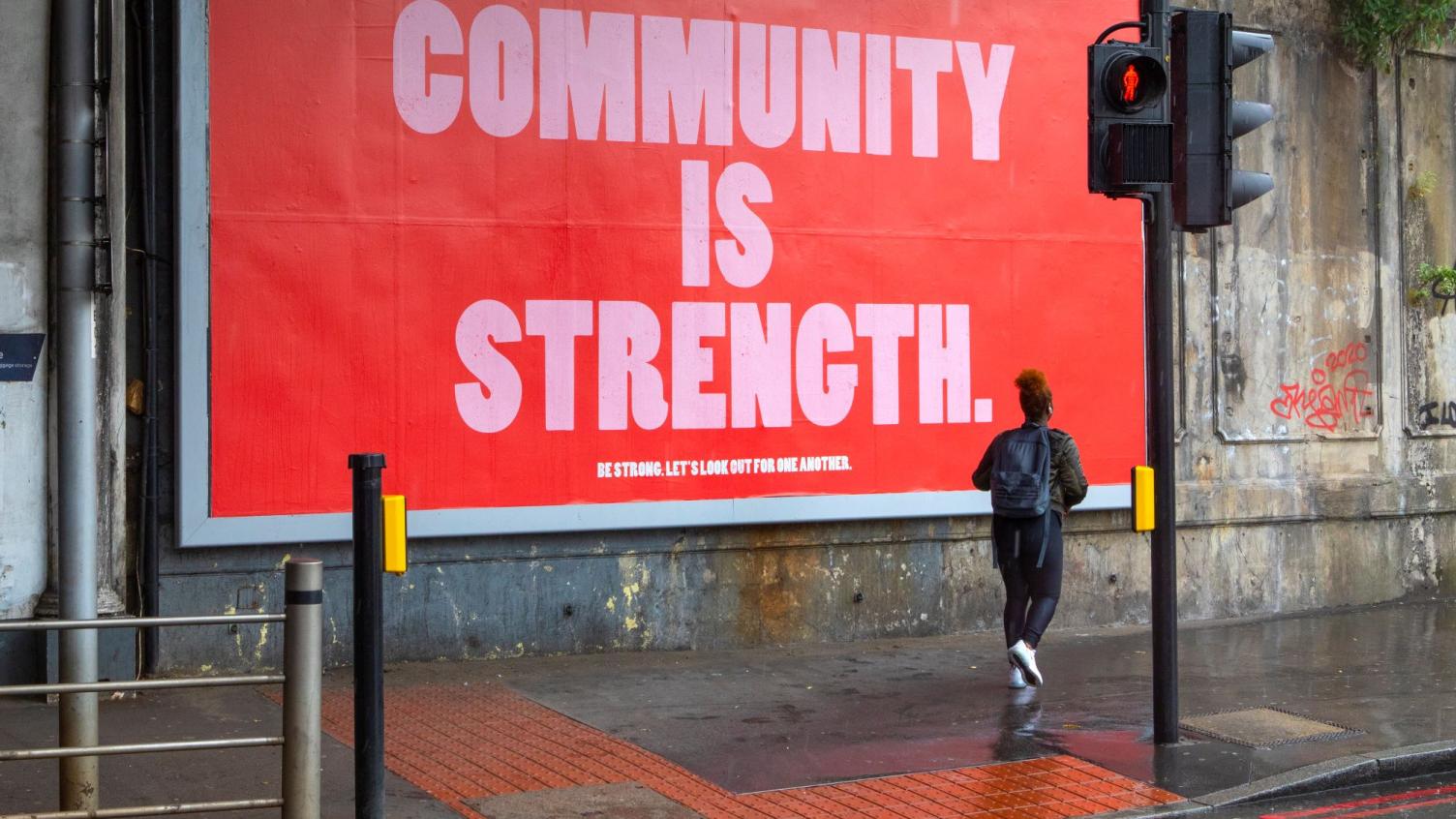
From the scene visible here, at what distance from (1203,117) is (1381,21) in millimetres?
6145

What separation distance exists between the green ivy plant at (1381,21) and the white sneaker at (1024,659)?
6.43 m

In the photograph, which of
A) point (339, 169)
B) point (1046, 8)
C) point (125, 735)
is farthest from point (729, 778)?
point (1046, 8)

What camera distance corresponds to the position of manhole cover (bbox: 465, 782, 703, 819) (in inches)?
254

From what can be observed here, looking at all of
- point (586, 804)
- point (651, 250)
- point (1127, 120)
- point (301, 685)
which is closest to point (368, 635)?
point (301, 685)

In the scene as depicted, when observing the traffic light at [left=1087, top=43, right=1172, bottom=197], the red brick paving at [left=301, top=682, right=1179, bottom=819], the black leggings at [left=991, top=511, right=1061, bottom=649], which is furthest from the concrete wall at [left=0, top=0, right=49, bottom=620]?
the traffic light at [left=1087, top=43, right=1172, bottom=197]

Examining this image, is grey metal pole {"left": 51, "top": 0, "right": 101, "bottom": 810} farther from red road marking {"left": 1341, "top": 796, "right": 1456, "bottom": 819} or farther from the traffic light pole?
red road marking {"left": 1341, "top": 796, "right": 1456, "bottom": 819}

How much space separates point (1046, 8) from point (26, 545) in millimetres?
7657

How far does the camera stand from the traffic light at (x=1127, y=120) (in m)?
7.46

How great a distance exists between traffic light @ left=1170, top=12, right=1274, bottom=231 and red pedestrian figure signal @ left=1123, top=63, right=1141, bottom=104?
25 centimetres

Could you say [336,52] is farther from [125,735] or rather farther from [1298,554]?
[1298,554]

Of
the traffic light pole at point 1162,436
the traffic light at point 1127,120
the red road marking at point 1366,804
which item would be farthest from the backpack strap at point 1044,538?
the red road marking at point 1366,804

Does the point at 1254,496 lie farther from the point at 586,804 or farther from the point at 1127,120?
the point at 586,804

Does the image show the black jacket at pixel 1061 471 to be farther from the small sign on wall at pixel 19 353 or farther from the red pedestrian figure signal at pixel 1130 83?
the small sign on wall at pixel 19 353

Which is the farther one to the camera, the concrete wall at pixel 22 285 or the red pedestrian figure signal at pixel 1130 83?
the concrete wall at pixel 22 285
